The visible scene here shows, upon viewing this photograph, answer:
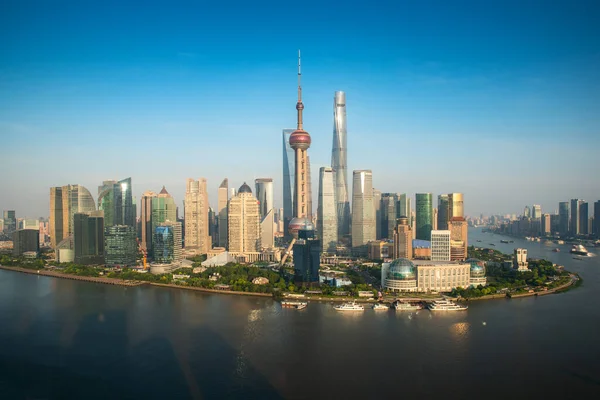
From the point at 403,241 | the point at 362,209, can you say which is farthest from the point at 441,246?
the point at 362,209

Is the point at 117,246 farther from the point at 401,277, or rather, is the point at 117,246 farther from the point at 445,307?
the point at 445,307

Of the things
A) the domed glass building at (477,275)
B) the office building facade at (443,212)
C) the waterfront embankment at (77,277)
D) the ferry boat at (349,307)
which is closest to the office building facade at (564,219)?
the office building facade at (443,212)

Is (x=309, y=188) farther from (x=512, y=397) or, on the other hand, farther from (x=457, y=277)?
(x=512, y=397)

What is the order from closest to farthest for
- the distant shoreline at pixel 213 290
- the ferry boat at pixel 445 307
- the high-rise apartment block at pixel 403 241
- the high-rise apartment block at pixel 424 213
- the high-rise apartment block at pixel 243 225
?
the ferry boat at pixel 445 307 < the distant shoreline at pixel 213 290 < the high-rise apartment block at pixel 403 241 < the high-rise apartment block at pixel 243 225 < the high-rise apartment block at pixel 424 213

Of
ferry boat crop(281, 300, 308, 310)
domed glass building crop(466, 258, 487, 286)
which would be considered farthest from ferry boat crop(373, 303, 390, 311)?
domed glass building crop(466, 258, 487, 286)

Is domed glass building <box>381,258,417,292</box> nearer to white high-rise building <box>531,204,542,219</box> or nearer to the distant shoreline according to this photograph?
the distant shoreline

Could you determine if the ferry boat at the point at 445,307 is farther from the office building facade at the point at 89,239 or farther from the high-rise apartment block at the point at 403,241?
the office building facade at the point at 89,239

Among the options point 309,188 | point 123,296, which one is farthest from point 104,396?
point 309,188
